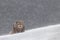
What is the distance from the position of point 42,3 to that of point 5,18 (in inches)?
28.4

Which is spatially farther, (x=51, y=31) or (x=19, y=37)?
(x=51, y=31)

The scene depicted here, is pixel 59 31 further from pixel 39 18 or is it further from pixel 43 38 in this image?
pixel 39 18

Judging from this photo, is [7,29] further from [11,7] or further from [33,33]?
[33,33]

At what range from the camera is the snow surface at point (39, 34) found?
5.68 feet

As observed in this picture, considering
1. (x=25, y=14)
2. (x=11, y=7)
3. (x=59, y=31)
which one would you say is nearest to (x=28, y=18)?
(x=25, y=14)

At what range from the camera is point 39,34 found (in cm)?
186

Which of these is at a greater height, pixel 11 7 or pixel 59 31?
pixel 11 7

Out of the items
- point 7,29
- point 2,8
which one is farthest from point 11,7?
point 7,29

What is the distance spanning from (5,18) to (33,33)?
1.77m

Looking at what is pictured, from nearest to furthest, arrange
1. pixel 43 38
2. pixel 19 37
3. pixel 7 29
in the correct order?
pixel 19 37 → pixel 43 38 → pixel 7 29

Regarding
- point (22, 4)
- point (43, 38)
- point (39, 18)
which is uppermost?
point (22, 4)

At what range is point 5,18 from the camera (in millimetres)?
3520

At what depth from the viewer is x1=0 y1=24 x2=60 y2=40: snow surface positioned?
173 centimetres

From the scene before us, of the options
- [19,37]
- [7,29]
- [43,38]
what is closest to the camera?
[19,37]
